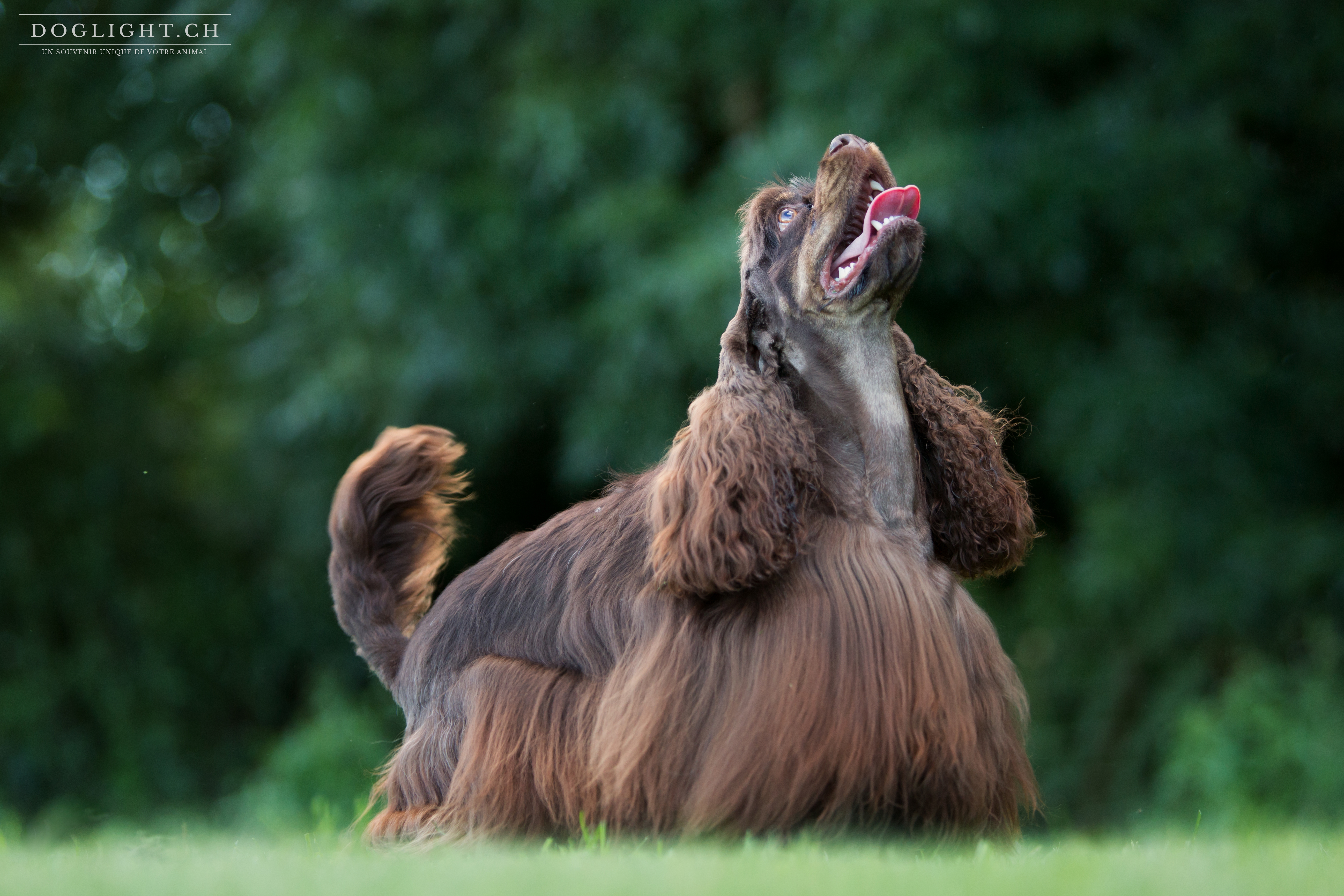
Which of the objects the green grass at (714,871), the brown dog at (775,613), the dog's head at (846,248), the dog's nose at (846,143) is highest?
the dog's nose at (846,143)

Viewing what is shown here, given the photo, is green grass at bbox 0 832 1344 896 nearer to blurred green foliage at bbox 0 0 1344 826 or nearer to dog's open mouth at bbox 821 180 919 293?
dog's open mouth at bbox 821 180 919 293

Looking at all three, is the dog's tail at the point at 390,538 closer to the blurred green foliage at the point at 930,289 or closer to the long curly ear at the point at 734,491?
the long curly ear at the point at 734,491

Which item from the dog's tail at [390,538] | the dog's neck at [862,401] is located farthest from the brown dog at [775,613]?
the dog's tail at [390,538]

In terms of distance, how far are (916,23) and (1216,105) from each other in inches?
82.5

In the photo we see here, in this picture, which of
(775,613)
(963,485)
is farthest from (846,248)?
(775,613)

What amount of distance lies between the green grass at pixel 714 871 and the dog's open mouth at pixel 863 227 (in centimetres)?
175

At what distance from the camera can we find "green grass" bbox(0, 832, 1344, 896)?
7.97 feet

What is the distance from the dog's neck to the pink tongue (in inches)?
7.7

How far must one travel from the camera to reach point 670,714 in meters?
3.78

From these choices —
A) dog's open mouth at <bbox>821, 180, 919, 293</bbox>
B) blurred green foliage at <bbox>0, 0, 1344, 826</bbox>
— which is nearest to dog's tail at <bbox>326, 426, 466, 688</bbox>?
dog's open mouth at <bbox>821, 180, 919, 293</bbox>

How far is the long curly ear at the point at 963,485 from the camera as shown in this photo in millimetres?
4355

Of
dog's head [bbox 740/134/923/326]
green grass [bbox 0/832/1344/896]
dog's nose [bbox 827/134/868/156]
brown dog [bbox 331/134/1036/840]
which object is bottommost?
green grass [bbox 0/832/1344/896]

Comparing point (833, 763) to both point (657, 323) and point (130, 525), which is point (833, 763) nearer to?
point (657, 323)

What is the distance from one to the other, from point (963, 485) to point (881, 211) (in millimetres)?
936
